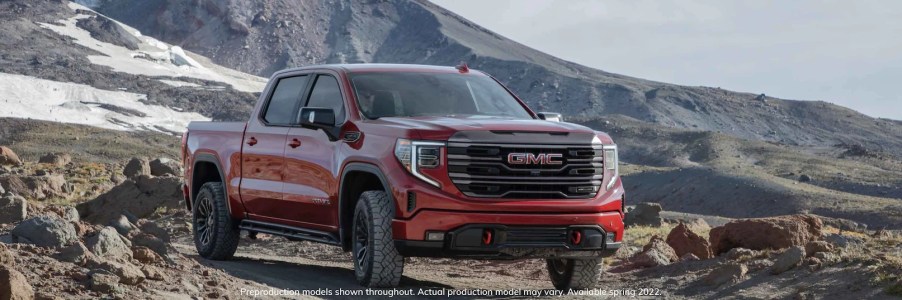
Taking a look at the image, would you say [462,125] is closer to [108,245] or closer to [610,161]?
[610,161]

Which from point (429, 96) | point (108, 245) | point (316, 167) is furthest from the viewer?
point (429, 96)

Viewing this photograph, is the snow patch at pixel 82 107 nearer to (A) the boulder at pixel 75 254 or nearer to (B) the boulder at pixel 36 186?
(B) the boulder at pixel 36 186

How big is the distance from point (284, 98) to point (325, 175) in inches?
68.0

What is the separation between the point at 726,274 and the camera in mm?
13617

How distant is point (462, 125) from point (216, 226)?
413 centimetres

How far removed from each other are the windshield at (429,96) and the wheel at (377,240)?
3.23ft

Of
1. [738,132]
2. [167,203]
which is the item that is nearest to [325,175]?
[167,203]


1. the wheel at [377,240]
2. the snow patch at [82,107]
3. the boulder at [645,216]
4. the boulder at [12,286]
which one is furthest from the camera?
the snow patch at [82,107]

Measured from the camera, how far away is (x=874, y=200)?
3009 inches

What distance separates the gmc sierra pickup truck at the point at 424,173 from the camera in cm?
1041

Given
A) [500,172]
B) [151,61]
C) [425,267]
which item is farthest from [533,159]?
[151,61]

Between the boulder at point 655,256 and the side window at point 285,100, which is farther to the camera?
the boulder at point 655,256

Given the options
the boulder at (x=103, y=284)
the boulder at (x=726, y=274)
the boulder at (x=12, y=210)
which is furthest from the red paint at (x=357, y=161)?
the boulder at (x=12, y=210)

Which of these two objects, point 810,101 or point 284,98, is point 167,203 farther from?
point 810,101
